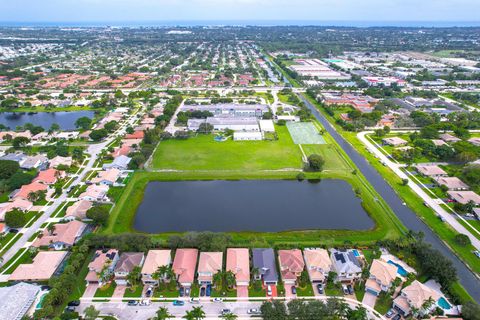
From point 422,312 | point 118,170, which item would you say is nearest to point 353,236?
point 422,312

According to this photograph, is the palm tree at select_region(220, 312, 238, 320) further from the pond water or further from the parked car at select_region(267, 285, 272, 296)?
the pond water

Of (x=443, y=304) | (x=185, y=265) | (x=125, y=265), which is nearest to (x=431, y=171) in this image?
(x=443, y=304)

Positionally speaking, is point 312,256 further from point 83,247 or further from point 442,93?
point 442,93

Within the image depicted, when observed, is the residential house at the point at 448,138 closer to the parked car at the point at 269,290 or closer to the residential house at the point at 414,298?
the residential house at the point at 414,298

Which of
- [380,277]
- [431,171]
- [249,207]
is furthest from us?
[431,171]

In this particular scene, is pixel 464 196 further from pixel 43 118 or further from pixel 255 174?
pixel 43 118

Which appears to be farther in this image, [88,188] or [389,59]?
[389,59]

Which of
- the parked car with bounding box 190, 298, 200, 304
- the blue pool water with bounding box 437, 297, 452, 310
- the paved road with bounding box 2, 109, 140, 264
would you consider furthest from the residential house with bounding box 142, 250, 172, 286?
the blue pool water with bounding box 437, 297, 452, 310
